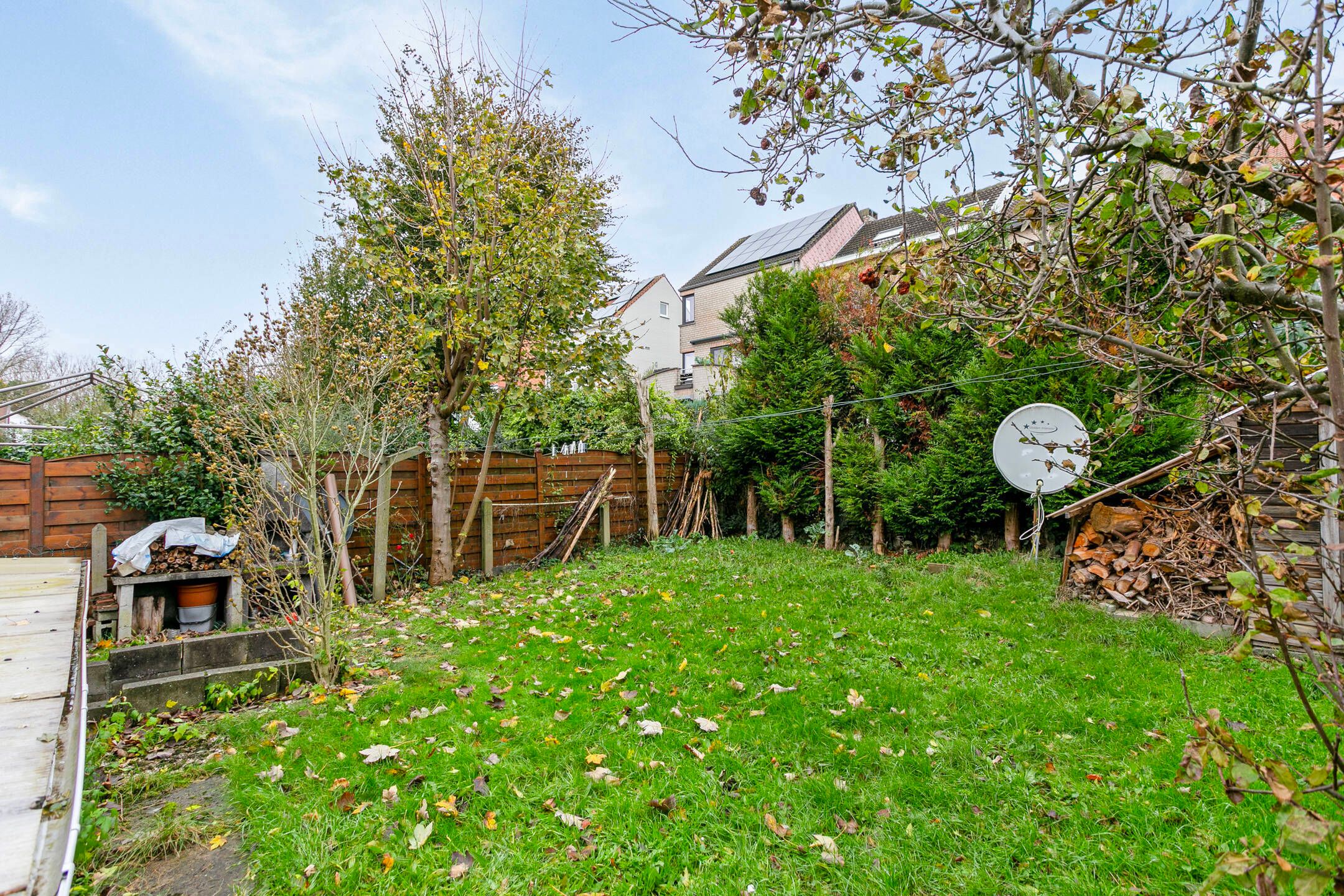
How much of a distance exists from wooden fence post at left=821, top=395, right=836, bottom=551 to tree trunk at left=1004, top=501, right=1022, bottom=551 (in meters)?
2.23

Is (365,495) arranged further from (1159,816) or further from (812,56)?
(1159,816)

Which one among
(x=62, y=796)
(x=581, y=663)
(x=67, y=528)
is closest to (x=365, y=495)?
(x=67, y=528)

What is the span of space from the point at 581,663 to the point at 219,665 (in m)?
2.52

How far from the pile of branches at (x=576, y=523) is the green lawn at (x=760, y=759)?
10.6 ft

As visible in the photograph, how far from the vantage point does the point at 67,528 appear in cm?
543

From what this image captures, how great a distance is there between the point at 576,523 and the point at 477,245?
4.07 metres

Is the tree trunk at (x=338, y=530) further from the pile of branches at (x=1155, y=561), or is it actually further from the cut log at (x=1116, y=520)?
the cut log at (x=1116, y=520)

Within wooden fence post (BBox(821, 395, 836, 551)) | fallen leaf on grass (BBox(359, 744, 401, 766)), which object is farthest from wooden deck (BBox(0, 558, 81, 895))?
wooden fence post (BBox(821, 395, 836, 551))

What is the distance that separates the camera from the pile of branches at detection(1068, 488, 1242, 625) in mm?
5023

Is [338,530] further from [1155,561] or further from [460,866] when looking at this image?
[1155,561]

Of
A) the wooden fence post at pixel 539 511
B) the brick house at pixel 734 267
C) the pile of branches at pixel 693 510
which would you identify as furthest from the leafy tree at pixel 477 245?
the brick house at pixel 734 267

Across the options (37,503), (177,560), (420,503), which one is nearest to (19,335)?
(37,503)

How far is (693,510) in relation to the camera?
414 inches

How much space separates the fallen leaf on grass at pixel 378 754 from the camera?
300 cm
